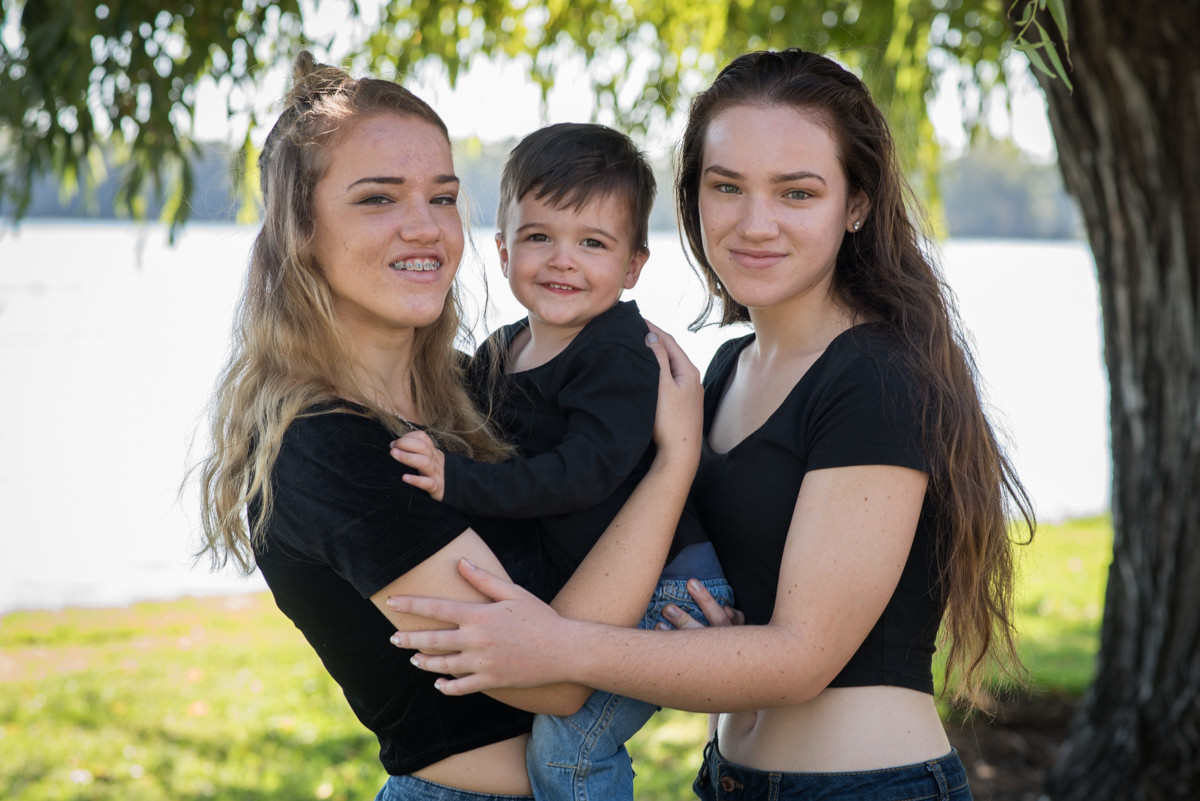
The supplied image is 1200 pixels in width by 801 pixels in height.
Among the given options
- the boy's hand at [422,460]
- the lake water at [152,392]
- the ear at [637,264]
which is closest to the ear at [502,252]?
the lake water at [152,392]

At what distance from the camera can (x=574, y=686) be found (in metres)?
1.75

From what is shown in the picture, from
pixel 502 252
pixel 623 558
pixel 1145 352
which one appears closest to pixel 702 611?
pixel 623 558

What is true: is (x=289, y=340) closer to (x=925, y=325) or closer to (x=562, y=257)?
(x=562, y=257)

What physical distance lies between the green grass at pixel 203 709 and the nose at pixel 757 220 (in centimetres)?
209

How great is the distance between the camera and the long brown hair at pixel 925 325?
5.87ft

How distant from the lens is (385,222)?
185 centimetres

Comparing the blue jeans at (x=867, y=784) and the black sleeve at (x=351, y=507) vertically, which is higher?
the black sleeve at (x=351, y=507)

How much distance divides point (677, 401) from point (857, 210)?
0.50 metres

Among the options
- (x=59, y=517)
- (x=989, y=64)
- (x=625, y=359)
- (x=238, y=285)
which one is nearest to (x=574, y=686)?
(x=625, y=359)

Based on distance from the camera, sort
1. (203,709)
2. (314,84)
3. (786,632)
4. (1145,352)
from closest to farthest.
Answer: (786,632) → (314,84) → (1145,352) → (203,709)

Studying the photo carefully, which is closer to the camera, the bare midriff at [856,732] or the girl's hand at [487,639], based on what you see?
the girl's hand at [487,639]

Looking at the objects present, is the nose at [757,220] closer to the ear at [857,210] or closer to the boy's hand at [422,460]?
the ear at [857,210]

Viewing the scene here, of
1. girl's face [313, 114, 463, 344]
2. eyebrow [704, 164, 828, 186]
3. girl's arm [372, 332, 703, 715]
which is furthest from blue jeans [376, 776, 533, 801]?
eyebrow [704, 164, 828, 186]

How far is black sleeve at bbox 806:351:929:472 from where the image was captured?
171 cm
